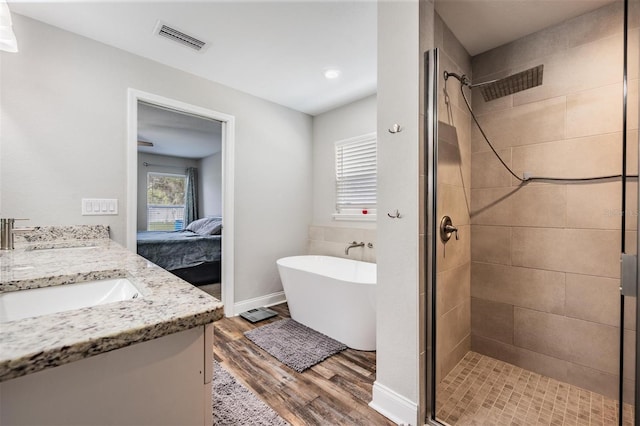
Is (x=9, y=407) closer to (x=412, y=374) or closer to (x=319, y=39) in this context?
(x=412, y=374)

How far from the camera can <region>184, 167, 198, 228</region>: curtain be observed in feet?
18.7

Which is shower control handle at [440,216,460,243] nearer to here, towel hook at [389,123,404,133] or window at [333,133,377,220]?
towel hook at [389,123,404,133]

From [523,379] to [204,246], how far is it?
3955 mm

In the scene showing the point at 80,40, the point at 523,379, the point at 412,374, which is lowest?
the point at 523,379

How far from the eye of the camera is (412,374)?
1484 millimetres

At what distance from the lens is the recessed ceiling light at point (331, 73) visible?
260cm

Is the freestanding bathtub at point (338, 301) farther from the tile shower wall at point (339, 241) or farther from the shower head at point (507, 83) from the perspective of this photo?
the shower head at point (507, 83)

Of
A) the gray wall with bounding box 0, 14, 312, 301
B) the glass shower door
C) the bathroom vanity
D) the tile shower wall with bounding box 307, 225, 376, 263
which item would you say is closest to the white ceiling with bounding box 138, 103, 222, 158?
the gray wall with bounding box 0, 14, 312, 301

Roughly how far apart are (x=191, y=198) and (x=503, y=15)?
5548 mm


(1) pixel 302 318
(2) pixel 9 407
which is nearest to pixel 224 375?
(1) pixel 302 318

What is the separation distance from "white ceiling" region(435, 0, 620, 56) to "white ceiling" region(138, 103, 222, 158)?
256 cm

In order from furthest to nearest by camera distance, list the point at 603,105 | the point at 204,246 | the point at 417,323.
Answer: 1. the point at 204,246
2. the point at 603,105
3. the point at 417,323

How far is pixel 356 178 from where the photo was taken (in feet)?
10.8

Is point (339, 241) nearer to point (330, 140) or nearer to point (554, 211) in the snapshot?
point (330, 140)
